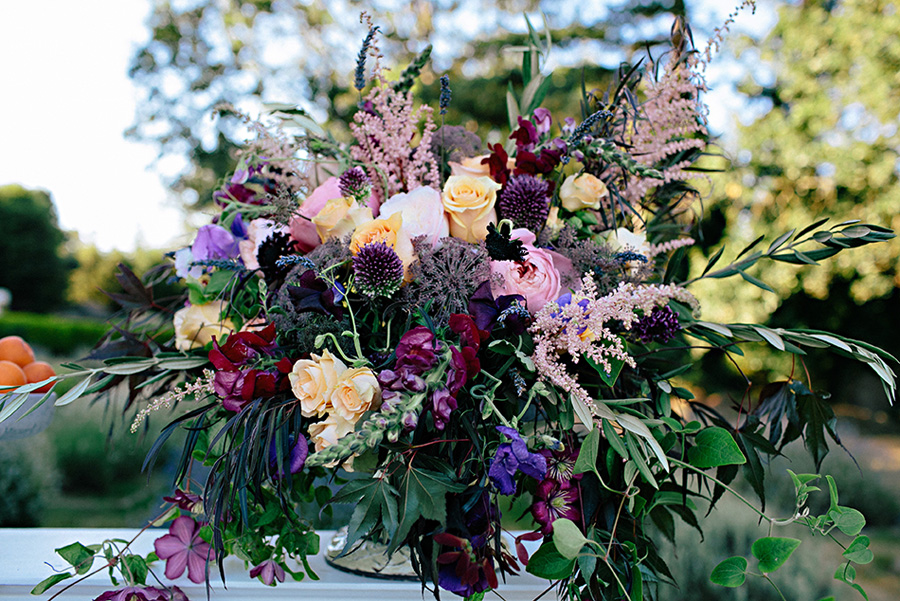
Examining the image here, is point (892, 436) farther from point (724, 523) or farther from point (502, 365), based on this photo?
point (502, 365)

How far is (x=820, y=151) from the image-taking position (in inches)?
206

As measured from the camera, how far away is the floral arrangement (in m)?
0.64

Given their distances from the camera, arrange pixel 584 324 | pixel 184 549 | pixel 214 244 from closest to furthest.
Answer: pixel 584 324 → pixel 184 549 → pixel 214 244

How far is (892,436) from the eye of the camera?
7055 mm

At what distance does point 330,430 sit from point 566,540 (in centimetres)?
31

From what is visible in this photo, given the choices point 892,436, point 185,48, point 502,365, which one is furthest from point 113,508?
point 892,436

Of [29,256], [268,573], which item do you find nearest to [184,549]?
[268,573]

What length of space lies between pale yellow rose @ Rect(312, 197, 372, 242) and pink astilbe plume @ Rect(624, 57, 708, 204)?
1.58 ft

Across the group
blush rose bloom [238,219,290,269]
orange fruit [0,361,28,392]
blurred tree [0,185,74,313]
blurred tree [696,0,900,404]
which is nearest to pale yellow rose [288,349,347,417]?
blush rose bloom [238,219,290,269]

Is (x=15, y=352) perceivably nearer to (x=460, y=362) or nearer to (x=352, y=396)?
(x=352, y=396)

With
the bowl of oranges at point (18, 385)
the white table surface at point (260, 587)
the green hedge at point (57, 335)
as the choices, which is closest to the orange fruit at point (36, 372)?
the bowl of oranges at point (18, 385)

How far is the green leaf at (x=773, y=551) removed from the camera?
0.58 metres

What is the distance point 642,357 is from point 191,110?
9176 millimetres

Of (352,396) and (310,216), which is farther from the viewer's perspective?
(310,216)
